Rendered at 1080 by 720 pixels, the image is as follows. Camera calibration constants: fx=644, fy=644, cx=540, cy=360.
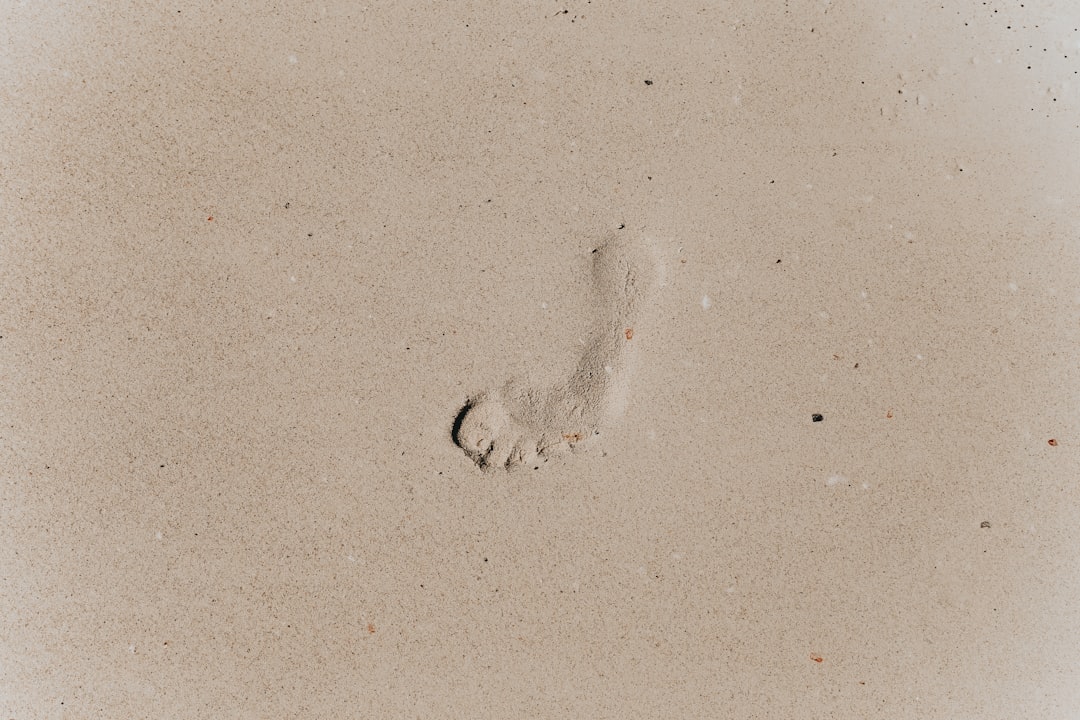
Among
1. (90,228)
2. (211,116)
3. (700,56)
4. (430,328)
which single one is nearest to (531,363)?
(430,328)

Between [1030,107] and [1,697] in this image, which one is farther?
[1030,107]

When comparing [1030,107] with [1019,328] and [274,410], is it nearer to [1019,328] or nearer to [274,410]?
[1019,328]

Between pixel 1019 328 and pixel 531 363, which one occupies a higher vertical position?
pixel 1019 328

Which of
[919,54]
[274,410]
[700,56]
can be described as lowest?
[274,410]
